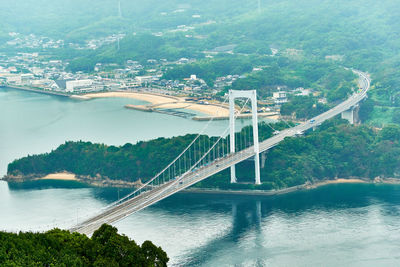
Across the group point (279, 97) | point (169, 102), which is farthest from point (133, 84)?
point (279, 97)

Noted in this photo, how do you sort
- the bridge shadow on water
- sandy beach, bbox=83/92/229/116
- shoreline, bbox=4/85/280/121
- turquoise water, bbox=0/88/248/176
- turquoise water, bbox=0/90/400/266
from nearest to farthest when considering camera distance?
turquoise water, bbox=0/90/400/266
the bridge shadow on water
turquoise water, bbox=0/88/248/176
shoreline, bbox=4/85/280/121
sandy beach, bbox=83/92/229/116

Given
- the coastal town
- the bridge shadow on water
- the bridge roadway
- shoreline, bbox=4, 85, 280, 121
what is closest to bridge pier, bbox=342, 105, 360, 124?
the bridge roadway

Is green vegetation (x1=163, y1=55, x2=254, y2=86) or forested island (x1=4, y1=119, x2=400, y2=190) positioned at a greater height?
green vegetation (x1=163, y1=55, x2=254, y2=86)

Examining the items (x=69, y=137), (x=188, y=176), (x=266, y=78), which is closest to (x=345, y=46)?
(x=266, y=78)

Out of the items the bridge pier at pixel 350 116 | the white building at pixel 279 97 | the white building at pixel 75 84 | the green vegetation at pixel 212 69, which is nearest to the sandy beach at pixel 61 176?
the bridge pier at pixel 350 116

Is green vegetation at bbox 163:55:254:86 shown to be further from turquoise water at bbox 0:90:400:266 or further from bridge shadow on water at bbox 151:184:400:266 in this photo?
bridge shadow on water at bbox 151:184:400:266

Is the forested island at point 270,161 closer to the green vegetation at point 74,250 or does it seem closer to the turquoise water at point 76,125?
the turquoise water at point 76,125

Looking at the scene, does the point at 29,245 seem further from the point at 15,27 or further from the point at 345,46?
the point at 15,27
